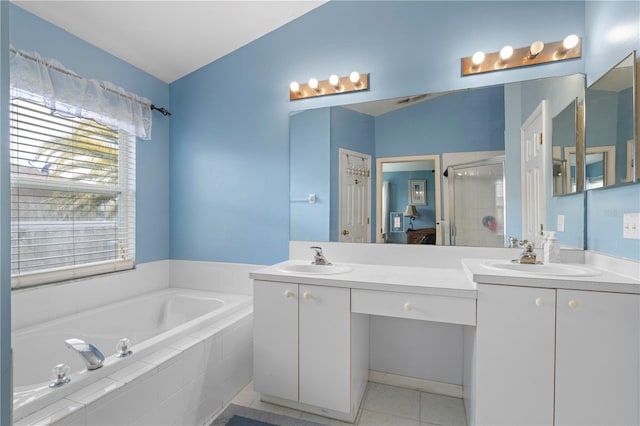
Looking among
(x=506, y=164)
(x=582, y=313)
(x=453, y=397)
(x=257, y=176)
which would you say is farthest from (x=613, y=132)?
(x=257, y=176)

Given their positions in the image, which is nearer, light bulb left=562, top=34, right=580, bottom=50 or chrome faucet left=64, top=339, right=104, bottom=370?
chrome faucet left=64, top=339, right=104, bottom=370

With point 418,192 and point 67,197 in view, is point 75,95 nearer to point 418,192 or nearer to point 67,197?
point 67,197

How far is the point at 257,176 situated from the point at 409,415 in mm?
1921

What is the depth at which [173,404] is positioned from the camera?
1592 millimetres

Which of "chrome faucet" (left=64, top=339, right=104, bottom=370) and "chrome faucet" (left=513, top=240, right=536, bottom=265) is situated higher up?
"chrome faucet" (left=513, top=240, right=536, bottom=265)

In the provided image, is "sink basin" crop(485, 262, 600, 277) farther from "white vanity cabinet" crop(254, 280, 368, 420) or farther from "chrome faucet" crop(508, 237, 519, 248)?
"white vanity cabinet" crop(254, 280, 368, 420)

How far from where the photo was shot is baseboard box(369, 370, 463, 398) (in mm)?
2064

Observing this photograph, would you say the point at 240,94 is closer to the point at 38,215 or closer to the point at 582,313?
the point at 38,215

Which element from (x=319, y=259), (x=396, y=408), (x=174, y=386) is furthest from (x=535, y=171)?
(x=174, y=386)

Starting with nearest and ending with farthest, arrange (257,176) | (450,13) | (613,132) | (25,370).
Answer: (613,132) → (25,370) → (450,13) → (257,176)

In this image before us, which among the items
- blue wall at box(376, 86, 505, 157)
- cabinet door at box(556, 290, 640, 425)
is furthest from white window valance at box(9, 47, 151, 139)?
cabinet door at box(556, 290, 640, 425)

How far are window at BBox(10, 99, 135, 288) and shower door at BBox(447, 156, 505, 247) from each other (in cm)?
242

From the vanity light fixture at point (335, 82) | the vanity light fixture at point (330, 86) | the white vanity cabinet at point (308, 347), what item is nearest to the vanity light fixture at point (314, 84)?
the vanity light fixture at point (330, 86)

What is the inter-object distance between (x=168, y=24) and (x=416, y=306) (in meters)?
2.45
